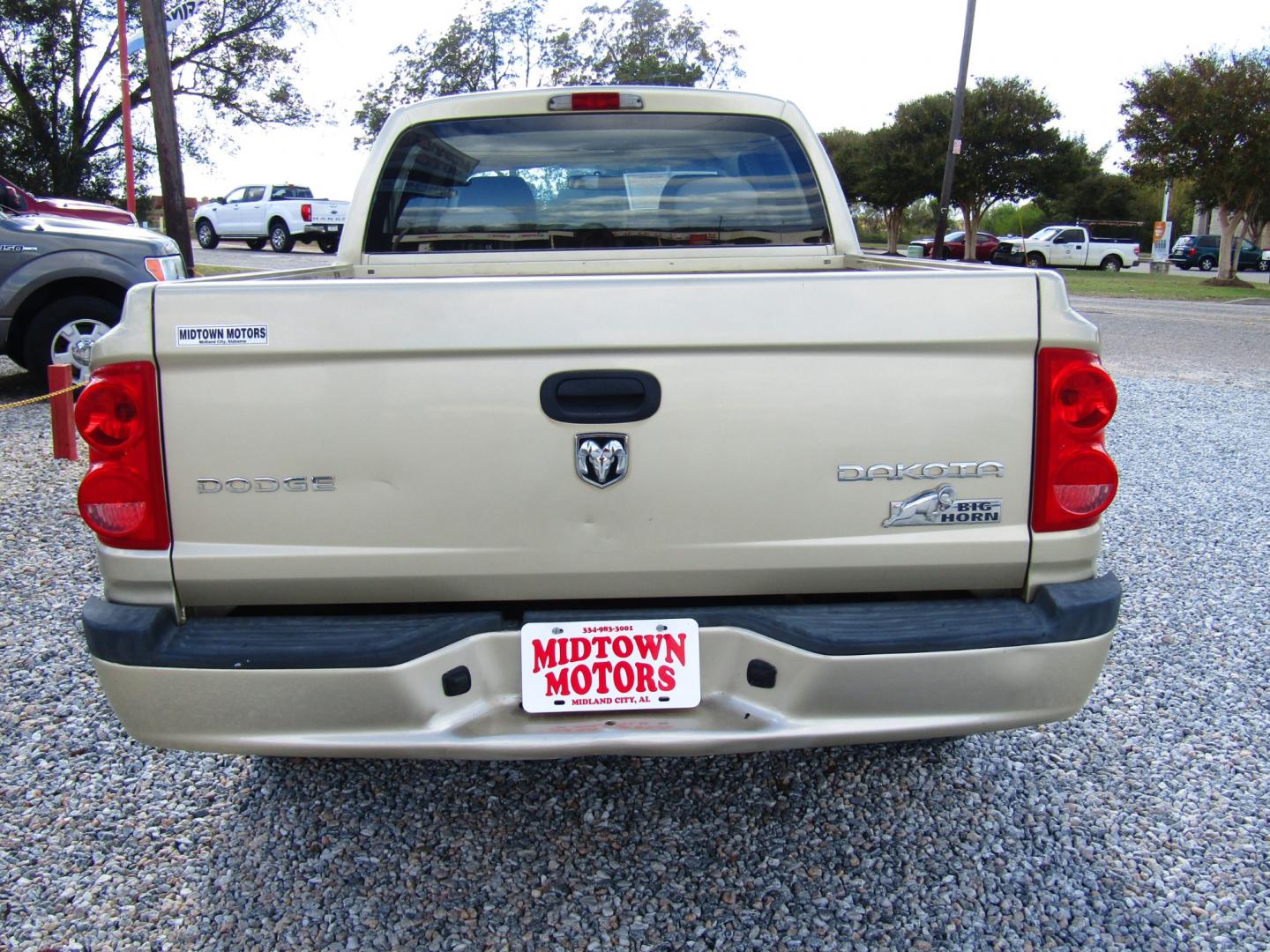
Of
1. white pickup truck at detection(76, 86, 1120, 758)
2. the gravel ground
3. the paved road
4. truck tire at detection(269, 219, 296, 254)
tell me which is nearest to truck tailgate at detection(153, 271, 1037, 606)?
white pickup truck at detection(76, 86, 1120, 758)

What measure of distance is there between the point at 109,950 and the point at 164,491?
1.01 metres

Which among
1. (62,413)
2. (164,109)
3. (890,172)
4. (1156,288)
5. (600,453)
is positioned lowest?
(1156,288)

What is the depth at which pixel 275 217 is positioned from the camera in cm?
2783

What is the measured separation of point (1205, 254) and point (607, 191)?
44.0 meters

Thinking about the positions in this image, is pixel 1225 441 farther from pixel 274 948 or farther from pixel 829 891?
pixel 274 948

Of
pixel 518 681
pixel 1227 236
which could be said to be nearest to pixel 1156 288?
pixel 1227 236

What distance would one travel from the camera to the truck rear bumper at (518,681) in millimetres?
2078

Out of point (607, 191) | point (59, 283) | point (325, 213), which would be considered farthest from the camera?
point (325, 213)

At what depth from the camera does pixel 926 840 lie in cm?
266

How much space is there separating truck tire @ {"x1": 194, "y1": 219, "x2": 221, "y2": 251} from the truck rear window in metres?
28.9

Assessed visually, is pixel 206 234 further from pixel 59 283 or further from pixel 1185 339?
pixel 1185 339

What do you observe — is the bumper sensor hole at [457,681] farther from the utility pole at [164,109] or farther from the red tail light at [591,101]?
the utility pole at [164,109]

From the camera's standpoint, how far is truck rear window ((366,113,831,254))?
3.68 metres

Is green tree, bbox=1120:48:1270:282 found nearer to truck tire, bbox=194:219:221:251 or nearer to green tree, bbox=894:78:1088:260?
green tree, bbox=894:78:1088:260
